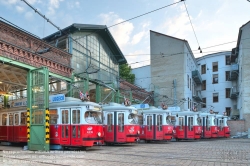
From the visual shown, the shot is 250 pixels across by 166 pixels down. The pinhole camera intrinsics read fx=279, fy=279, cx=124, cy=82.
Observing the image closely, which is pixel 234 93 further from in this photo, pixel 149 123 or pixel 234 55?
pixel 149 123

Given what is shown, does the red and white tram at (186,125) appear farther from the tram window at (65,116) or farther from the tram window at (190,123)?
the tram window at (65,116)

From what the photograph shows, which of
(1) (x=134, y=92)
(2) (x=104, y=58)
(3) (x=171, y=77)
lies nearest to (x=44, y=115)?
(2) (x=104, y=58)

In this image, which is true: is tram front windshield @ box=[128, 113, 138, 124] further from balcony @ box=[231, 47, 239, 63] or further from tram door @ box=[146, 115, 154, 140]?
balcony @ box=[231, 47, 239, 63]

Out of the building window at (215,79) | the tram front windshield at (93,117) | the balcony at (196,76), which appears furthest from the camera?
the building window at (215,79)

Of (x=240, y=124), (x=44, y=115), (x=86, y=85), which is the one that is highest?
(x=86, y=85)

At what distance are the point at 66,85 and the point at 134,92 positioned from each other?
14690 millimetres

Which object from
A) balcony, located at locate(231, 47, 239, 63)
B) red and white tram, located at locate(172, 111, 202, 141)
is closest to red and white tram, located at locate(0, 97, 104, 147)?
red and white tram, located at locate(172, 111, 202, 141)

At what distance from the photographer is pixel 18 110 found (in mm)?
19406

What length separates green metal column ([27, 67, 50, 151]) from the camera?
15859 mm

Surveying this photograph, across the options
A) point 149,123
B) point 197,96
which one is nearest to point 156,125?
point 149,123

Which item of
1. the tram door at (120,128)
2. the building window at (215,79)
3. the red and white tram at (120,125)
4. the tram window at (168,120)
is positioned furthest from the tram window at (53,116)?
the building window at (215,79)

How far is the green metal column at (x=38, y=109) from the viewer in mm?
15859

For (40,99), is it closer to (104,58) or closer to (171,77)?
(104,58)

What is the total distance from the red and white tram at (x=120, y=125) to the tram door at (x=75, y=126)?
3418 millimetres
